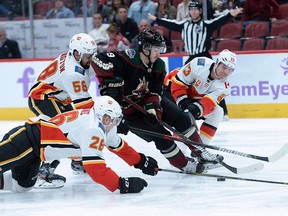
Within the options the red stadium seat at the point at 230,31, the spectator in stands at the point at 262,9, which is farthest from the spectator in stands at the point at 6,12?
the spectator in stands at the point at 262,9

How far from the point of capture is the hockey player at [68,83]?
5574mm

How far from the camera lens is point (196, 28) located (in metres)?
9.02

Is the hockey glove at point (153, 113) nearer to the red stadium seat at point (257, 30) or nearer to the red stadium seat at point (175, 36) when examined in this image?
the red stadium seat at point (257, 30)

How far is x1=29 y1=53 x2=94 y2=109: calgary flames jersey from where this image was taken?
5.57 metres

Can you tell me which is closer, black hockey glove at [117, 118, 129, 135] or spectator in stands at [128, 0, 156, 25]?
black hockey glove at [117, 118, 129, 135]

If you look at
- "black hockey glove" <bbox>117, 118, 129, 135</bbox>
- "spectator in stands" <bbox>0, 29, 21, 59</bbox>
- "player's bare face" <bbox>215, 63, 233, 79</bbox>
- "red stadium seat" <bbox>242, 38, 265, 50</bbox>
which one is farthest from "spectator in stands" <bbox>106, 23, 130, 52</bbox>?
"black hockey glove" <bbox>117, 118, 129, 135</bbox>

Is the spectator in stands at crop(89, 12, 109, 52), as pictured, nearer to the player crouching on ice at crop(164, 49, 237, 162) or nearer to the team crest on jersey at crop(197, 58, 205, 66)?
the player crouching on ice at crop(164, 49, 237, 162)

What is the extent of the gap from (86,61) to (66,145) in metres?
1.03

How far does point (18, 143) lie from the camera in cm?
478

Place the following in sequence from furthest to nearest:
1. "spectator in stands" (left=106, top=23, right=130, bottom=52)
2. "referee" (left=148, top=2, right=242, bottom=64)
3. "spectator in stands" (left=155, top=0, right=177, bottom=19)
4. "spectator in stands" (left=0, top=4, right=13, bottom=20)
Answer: "spectator in stands" (left=0, top=4, right=13, bottom=20), "spectator in stands" (left=155, top=0, right=177, bottom=19), "spectator in stands" (left=106, top=23, right=130, bottom=52), "referee" (left=148, top=2, right=242, bottom=64)

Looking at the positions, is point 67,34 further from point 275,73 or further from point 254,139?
point 254,139

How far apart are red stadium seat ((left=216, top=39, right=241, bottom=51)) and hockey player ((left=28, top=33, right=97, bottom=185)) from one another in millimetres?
3697

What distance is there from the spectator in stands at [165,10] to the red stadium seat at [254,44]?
1.00m

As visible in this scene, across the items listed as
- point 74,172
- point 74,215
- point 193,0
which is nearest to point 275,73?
point 193,0
